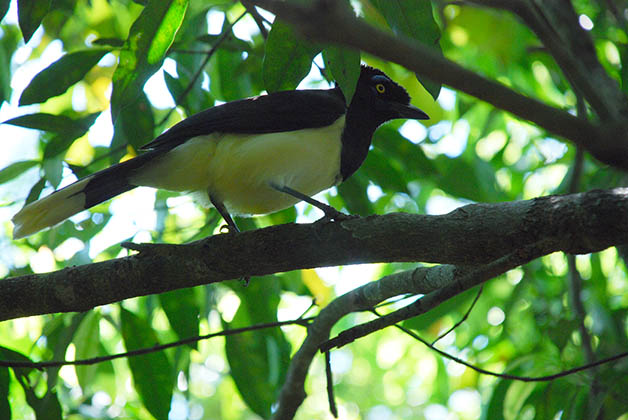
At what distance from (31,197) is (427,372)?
515 cm

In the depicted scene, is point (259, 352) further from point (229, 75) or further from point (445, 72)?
point (445, 72)

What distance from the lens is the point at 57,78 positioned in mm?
3773

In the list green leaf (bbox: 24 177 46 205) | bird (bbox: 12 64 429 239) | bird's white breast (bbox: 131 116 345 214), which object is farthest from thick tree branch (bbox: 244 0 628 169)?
green leaf (bbox: 24 177 46 205)

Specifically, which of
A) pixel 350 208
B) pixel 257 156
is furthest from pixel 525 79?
pixel 257 156

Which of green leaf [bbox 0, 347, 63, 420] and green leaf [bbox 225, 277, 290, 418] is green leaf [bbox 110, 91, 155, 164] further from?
green leaf [bbox 0, 347, 63, 420]

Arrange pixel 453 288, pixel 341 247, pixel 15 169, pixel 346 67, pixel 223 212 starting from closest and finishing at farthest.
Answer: pixel 453 288, pixel 346 67, pixel 341 247, pixel 223 212, pixel 15 169

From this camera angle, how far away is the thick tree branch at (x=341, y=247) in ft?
7.34

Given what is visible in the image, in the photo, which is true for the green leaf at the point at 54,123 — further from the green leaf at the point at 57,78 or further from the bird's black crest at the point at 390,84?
the bird's black crest at the point at 390,84

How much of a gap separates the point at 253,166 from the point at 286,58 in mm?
1041

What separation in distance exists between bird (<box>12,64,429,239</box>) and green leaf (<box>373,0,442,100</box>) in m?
1.33

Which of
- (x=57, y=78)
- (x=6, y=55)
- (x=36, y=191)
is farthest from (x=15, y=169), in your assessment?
(x=6, y=55)

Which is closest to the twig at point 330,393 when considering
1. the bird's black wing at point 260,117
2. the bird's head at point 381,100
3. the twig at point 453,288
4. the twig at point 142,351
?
the twig at point 453,288

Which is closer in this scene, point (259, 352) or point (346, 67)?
point (346, 67)

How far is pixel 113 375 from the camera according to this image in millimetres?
→ 4594
